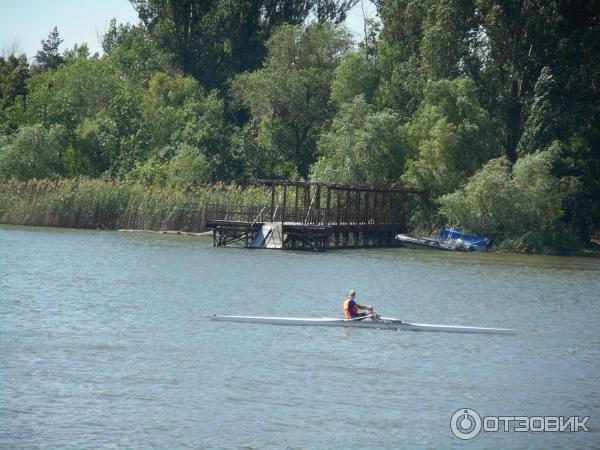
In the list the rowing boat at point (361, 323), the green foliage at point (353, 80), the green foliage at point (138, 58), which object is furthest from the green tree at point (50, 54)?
the rowing boat at point (361, 323)

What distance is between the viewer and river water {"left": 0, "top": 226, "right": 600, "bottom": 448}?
71.6ft

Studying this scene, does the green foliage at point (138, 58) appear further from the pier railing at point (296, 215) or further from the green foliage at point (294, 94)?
the pier railing at point (296, 215)

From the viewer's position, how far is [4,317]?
3384 cm

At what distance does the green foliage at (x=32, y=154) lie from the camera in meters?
79.6

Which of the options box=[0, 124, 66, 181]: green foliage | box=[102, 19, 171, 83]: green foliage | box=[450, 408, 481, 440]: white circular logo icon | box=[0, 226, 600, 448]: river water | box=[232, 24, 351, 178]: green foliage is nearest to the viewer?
box=[0, 226, 600, 448]: river water

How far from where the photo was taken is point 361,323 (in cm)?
3216

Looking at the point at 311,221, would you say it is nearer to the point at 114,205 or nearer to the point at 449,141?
the point at 449,141

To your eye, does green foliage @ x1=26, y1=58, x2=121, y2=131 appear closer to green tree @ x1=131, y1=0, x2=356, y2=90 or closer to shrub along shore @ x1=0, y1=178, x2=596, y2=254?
green tree @ x1=131, y1=0, x2=356, y2=90

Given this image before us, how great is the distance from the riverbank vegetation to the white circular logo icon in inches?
1775

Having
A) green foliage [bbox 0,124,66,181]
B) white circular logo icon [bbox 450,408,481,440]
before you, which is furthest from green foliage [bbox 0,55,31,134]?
white circular logo icon [bbox 450,408,481,440]

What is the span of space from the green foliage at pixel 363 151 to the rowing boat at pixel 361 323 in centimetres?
4019

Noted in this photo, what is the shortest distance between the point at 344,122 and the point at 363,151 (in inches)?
131

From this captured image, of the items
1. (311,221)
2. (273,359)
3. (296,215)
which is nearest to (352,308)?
(273,359)

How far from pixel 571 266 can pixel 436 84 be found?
18313mm
